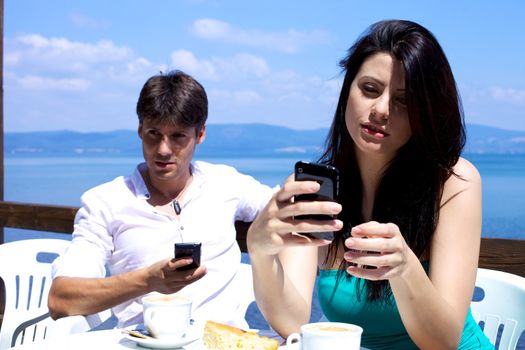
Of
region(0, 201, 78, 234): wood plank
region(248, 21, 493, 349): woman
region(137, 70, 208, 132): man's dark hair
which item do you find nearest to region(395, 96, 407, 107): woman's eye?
region(248, 21, 493, 349): woman

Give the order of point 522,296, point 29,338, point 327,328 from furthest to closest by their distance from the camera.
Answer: point 29,338 < point 522,296 < point 327,328

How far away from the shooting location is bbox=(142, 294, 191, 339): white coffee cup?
1.71 metres

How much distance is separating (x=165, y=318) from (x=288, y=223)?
1.30 feet

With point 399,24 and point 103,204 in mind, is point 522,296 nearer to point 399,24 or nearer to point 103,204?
point 399,24

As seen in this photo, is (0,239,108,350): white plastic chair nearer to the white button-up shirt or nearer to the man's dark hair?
the white button-up shirt

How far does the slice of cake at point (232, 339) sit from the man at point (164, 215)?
86 cm

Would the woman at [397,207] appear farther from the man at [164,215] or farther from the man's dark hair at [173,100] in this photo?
the man's dark hair at [173,100]

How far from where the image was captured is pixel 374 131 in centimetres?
195

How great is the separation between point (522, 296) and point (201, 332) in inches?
42.4

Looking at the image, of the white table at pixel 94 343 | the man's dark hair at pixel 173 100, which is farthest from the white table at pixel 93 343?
the man's dark hair at pixel 173 100

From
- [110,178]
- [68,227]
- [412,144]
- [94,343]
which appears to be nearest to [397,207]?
[412,144]

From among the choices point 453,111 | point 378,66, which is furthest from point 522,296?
point 378,66

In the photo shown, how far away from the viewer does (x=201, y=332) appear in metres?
1.83

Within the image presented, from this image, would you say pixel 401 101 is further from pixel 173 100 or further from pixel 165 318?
pixel 173 100
